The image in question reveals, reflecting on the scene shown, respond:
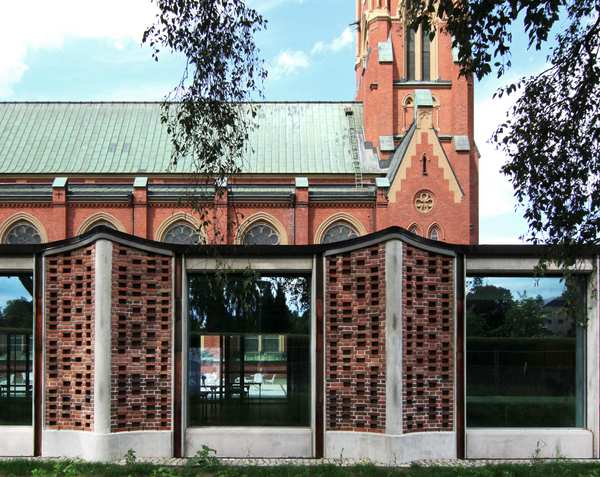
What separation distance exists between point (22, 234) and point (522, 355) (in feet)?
83.7

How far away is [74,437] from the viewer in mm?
12453

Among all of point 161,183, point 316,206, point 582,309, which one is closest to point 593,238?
point 582,309

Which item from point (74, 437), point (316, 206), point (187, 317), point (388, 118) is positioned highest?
point (388, 118)

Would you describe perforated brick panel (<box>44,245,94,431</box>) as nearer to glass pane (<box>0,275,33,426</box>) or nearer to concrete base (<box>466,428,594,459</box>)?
glass pane (<box>0,275,33,426</box>)

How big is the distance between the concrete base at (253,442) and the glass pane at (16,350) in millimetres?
3049

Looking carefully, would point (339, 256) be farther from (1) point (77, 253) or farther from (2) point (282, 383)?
(1) point (77, 253)

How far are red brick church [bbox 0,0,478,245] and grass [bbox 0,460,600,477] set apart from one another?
1741 cm

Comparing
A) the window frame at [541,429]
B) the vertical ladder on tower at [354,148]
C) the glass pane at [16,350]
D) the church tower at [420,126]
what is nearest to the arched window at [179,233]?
the vertical ladder on tower at [354,148]

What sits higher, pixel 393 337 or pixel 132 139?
pixel 132 139

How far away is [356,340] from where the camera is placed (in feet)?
42.2

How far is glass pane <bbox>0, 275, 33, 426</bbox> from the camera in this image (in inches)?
513

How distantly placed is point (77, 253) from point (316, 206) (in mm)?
20602

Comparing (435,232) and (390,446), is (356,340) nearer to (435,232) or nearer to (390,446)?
(390,446)

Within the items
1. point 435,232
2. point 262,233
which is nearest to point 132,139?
point 262,233
